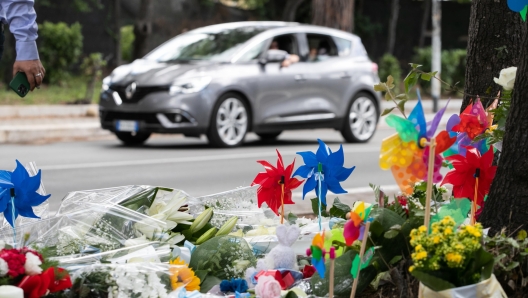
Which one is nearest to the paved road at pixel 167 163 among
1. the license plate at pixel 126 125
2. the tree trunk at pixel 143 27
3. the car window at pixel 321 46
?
the license plate at pixel 126 125

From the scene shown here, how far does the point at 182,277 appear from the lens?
10.2 feet

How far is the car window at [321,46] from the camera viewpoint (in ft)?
43.2

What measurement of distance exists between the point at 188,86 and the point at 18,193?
8.05m

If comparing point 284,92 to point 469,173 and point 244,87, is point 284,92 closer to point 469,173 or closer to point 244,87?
point 244,87

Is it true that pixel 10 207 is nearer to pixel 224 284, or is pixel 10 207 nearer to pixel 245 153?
pixel 224 284

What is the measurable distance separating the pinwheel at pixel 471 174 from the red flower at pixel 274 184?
0.72 m

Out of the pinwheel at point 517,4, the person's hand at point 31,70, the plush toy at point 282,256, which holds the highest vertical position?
the pinwheel at point 517,4

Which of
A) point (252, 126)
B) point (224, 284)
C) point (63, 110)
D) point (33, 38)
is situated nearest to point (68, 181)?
point (252, 126)

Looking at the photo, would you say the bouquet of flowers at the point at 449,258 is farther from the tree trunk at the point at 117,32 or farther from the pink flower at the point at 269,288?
the tree trunk at the point at 117,32

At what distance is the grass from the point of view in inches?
687

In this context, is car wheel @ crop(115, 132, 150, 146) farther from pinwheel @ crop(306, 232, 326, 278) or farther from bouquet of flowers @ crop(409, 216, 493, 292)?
bouquet of flowers @ crop(409, 216, 493, 292)

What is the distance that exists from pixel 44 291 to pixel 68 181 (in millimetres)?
6119

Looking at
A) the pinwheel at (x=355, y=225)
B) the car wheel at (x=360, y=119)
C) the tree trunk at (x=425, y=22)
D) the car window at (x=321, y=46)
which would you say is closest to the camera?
the pinwheel at (x=355, y=225)

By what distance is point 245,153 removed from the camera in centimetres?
1141
